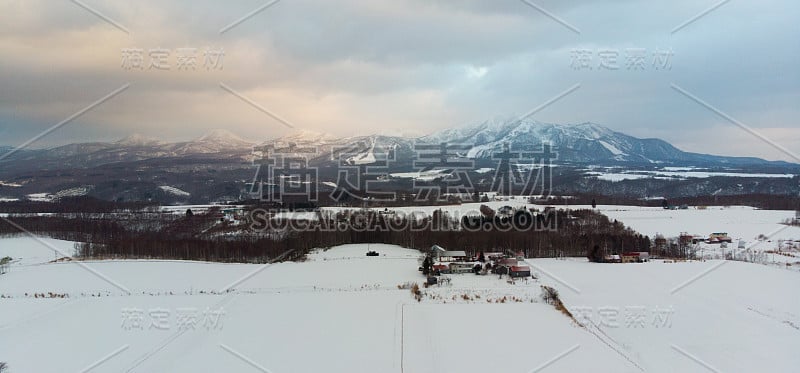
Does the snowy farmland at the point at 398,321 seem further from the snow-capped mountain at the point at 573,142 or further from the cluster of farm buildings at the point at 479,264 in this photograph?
the snow-capped mountain at the point at 573,142

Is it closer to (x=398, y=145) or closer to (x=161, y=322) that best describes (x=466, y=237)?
(x=161, y=322)

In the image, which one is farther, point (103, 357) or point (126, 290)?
point (126, 290)

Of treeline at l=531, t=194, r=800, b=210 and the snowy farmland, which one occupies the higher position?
treeline at l=531, t=194, r=800, b=210

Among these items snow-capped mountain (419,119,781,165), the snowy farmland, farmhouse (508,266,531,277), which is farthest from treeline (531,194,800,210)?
snow-capped mountain (419,119,781,165)

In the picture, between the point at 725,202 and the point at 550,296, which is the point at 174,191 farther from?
the point at 725,202

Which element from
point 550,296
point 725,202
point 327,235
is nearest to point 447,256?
point 550,296

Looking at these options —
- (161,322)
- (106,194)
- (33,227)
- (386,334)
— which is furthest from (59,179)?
(386,334)

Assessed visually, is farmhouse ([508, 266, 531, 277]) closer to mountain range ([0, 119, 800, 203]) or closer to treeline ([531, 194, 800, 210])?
treeline ([531, 194, 800, 210])

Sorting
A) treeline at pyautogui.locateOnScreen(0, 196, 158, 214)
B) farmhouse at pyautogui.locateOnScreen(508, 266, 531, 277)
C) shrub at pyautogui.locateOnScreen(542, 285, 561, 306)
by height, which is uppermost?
treeline at pyautogui.locateOnScreen(0, 196, 158, 214)
